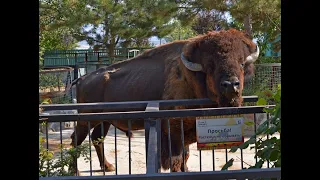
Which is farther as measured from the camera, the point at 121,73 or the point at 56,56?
the point at 56,56

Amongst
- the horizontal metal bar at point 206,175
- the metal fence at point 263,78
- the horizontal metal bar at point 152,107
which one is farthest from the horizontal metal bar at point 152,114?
the metal fence at point 263,78

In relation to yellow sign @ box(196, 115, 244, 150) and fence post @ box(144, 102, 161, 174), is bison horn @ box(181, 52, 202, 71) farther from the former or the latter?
fence post @ box(144, 102, 161, 174)

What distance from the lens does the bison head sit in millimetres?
5531

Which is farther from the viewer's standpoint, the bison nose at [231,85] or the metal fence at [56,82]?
the metal fence at [56,82]

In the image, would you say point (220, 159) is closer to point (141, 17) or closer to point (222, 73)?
point (222, 73)

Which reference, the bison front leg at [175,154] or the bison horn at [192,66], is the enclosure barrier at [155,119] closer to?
the bison horn at [192,66]

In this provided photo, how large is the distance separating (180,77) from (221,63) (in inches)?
41.5

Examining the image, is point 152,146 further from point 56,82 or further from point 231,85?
point 56,82

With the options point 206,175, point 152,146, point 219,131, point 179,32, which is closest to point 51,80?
point 219,131

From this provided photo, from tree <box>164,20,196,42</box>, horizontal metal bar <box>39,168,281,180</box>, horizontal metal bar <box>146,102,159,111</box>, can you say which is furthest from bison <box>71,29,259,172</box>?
tree <box>164,20,196,42</box>

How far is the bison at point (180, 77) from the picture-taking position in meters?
5.69
